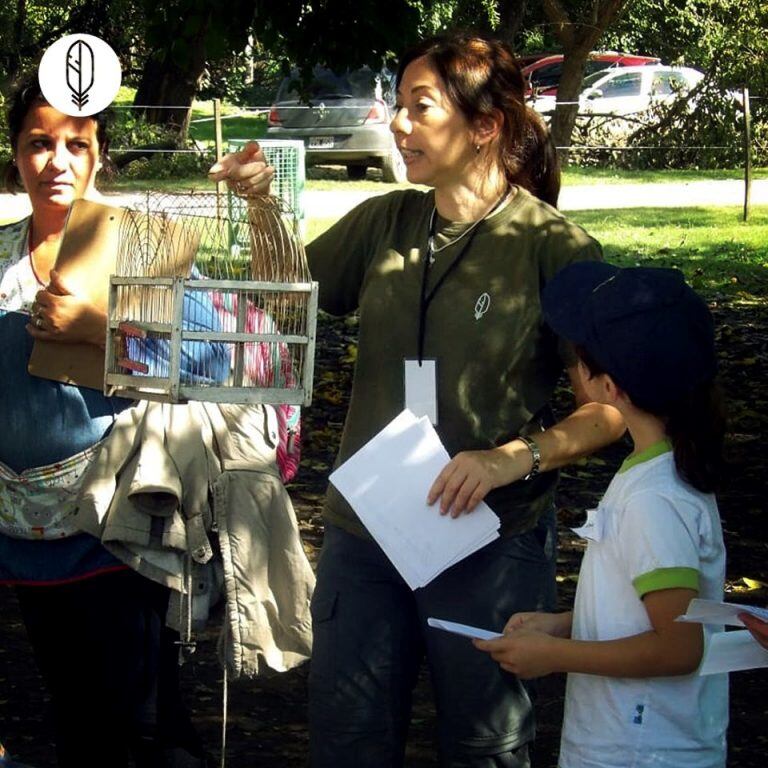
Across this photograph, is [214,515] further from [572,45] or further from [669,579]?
[572,45]

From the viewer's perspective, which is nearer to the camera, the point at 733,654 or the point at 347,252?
the point at 733,654

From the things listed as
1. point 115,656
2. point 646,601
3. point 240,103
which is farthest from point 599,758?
point 240,103

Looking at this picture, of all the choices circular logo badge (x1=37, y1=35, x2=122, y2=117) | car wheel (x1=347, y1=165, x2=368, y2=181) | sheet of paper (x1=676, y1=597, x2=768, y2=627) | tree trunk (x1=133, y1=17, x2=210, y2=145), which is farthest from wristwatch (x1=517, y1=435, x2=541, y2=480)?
car wheel (x1=347, y1=165, x2=368, y2=181)

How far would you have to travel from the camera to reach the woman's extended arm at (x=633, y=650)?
2.41m

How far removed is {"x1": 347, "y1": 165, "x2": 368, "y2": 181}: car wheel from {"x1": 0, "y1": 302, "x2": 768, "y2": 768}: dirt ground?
12217mm

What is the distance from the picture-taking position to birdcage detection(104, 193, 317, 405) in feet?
9.21

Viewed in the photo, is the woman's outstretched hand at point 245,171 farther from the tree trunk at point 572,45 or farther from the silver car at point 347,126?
the silver car at point 347,126

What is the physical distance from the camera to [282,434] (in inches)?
134

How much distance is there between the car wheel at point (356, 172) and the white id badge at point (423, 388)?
1840 cm

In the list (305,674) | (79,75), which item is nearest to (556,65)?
(305,674)

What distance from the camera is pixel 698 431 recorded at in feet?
8.21

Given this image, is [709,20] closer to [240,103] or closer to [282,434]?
[240,103]

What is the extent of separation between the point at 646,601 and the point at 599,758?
304 millimetres

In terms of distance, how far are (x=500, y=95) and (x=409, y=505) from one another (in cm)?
86
